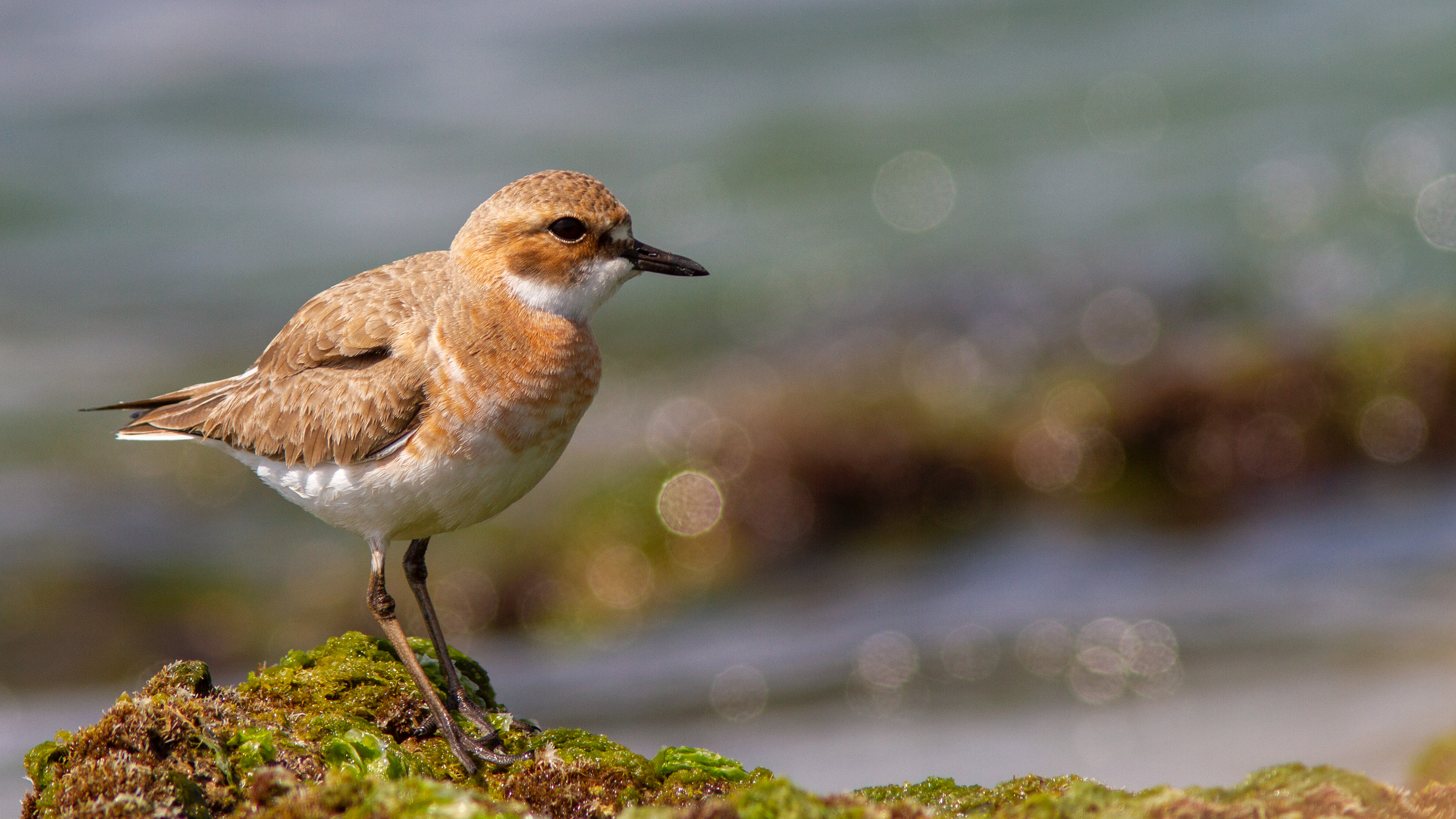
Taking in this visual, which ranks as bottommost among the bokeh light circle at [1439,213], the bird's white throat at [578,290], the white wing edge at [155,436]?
the white wing edge at [155,436]

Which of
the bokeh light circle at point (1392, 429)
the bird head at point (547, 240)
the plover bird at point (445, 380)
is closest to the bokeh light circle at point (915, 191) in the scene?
the bokeh light circle at point (1392, 429)

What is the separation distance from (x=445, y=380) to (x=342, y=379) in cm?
72

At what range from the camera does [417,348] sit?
6.63 m

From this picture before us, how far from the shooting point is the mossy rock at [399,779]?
3801 millimetres

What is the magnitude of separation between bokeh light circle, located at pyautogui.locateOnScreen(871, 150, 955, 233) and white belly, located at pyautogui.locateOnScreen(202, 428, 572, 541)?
55.1 ft

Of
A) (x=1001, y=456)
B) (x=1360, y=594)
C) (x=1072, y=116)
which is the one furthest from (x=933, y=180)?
(x=1360, y=594)

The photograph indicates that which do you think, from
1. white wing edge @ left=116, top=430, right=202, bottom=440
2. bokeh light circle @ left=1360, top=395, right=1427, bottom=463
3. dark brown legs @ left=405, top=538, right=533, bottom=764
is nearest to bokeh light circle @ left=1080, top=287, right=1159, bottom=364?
bokeh light circle @ left=1360, top=395, right=1427, bottom=463

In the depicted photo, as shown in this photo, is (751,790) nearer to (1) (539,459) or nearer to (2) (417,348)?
(1) (539,459)

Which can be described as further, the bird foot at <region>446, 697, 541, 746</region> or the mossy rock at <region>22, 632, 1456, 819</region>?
the bird foot at <region>446, 697, 541, 746</region>

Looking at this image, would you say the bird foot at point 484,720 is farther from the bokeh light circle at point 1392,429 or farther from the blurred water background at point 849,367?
the bokeh light circle at point 1392,429

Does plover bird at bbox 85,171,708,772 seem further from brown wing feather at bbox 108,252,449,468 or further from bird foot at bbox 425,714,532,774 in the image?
bird foot at bbox 425,714,532,774

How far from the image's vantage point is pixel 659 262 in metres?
7.19

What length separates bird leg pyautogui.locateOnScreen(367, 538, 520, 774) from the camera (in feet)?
18.5

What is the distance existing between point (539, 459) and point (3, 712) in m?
8.01
